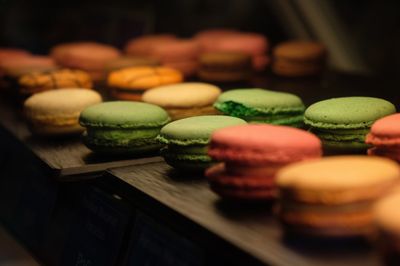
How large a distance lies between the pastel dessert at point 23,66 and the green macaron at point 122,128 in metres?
0.77

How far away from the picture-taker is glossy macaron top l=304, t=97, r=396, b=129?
135 cm

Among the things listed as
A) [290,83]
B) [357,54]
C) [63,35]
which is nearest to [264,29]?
[357,54]

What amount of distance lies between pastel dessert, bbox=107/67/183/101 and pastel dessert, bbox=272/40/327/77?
1.66 ft

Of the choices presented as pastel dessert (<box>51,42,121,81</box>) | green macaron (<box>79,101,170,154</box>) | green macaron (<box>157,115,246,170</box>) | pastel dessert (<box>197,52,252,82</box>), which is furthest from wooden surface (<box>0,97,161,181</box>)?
pastel dessert (<box>197,52,252,82</box>)

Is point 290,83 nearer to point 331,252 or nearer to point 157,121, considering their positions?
point 157,121

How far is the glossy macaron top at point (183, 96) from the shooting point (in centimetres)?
177

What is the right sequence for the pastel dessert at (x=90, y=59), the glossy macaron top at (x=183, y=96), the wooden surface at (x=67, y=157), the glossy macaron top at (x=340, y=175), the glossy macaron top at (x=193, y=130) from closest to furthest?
the glossy macaron top at (x=340, y=175)
the glossy macaron top at (x=193, y=130)
the wooden surface at (x=67, y=157)
the glossy macaron top at (x=183, y=96)
the pastel dessert at (x=90, y=59)

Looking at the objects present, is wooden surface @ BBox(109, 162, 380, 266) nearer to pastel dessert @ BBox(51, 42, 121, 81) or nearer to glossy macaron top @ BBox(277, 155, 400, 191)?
glossy macaron top @ BBox(277, 155, 400, 191)

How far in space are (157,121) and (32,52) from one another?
186 cm

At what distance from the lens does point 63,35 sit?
3.32 m

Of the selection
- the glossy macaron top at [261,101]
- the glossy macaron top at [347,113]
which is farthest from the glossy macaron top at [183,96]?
the glossy macaron top at [347,113]

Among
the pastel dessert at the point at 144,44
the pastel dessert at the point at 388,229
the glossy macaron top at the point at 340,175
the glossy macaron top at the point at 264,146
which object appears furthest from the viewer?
the pastel dessert at the point at 144,44

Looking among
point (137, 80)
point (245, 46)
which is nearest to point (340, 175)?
point (137, 80)

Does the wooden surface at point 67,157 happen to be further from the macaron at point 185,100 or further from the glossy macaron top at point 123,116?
the macaron at point 185,100
